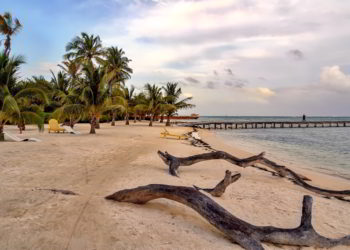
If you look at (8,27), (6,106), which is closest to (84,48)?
(8,27)

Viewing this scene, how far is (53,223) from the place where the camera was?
3.35m

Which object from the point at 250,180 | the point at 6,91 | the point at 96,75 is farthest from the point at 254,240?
the point at 96,75

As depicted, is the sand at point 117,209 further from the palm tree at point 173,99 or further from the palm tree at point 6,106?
the palm tree at point 173,99

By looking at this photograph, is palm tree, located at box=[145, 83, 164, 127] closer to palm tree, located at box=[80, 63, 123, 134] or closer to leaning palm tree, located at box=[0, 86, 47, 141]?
palm tree, located at box=[80, 63, 123, 134]

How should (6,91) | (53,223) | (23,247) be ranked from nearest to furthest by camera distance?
(23,247), (53,223), (6,91)

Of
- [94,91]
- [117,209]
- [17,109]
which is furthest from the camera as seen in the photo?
[94,91]

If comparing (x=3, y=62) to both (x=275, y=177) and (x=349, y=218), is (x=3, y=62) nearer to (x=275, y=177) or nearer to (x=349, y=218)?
(x=275, y=177)

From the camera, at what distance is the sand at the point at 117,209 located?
3080 mm

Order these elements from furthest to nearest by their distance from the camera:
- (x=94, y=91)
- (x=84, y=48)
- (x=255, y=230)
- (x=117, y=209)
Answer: (x=84, y=48) → (x=94, y=91) → (x=117, y=209) → (x=255, y=230)

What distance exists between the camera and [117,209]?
393 centimetres

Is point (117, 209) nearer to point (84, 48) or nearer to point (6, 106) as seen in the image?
point (6, 106)

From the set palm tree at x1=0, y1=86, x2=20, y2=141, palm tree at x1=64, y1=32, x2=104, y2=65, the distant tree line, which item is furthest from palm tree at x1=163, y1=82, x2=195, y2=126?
palm tree at x1=0, y1=86, x2=20, y2=141

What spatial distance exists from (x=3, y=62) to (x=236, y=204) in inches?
508

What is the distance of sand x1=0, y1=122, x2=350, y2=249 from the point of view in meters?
3.08
